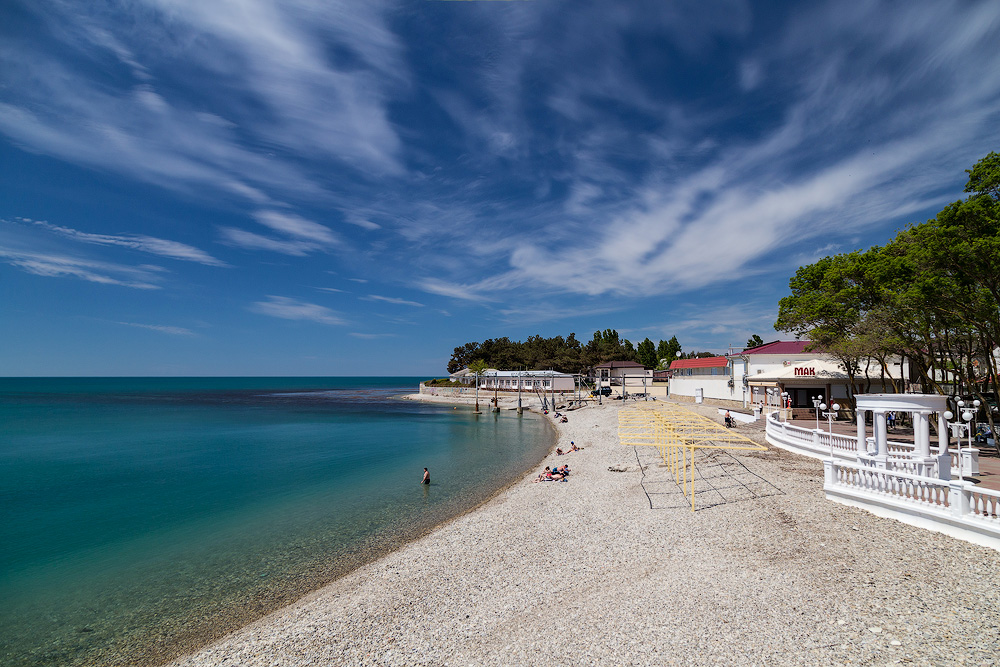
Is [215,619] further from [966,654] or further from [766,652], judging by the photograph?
[966,654]

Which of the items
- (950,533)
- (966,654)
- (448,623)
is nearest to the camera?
(966,654)

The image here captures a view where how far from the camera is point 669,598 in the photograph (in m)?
9.27

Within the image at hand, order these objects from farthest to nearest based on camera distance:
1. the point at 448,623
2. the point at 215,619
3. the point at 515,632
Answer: the point at 215,619, the point at 448,623, the point at 515,632

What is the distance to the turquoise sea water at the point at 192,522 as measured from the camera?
11203 mm

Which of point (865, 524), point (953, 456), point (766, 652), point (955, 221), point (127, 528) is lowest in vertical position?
point (127, 528)

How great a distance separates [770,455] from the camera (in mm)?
20125

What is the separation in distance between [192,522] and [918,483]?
25092 mm

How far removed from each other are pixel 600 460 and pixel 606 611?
17.4 metres

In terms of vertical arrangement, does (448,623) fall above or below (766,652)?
below

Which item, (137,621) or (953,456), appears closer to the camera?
(137,621)

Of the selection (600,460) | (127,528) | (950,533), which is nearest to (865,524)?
(950,533)

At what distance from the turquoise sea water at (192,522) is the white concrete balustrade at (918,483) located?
1383 centimetres

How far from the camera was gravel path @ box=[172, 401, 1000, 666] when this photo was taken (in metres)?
7.49

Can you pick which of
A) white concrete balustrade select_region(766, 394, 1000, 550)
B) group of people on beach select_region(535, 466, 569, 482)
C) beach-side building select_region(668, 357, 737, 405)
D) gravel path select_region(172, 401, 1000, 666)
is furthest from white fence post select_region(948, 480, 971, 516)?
beach-side building select_region(668, 357, 737, 405)
